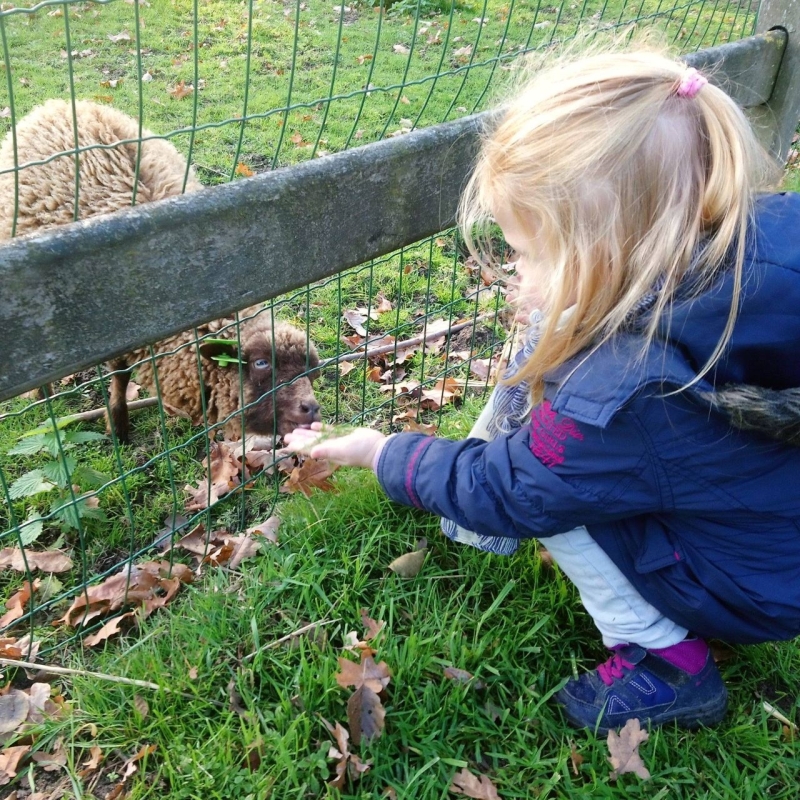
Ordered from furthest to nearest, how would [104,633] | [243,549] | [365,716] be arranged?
[243,549]
[104,633]
[365,716]

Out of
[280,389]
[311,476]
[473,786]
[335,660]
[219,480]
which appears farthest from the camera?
[280,389]

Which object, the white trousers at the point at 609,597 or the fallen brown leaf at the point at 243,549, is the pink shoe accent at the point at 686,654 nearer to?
the white trousers at the point at 609,597

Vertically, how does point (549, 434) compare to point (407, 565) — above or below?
above

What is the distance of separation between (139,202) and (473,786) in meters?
2.74

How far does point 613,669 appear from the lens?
7.38 ft

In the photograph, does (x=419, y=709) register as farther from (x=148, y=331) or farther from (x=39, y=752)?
(x=148, y=331)

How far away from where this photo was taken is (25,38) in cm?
776

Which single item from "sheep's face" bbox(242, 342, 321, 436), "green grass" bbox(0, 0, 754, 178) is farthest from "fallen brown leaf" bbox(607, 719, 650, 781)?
"green grass" bbox(0, 0, 754, 178)

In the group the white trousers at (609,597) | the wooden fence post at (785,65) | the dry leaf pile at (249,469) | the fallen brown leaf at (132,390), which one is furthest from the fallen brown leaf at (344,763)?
the wooden fence post at (785,65)

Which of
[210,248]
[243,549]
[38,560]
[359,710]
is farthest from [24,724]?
[210,248]

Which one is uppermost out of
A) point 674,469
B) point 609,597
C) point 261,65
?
point 674,469

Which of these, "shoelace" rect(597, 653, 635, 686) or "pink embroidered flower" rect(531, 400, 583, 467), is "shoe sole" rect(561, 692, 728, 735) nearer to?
"shoelace" rect(597, 653, 635, 686)

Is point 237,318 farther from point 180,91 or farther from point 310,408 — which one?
point 180,91

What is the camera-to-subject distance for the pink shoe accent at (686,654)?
2.20 meters
